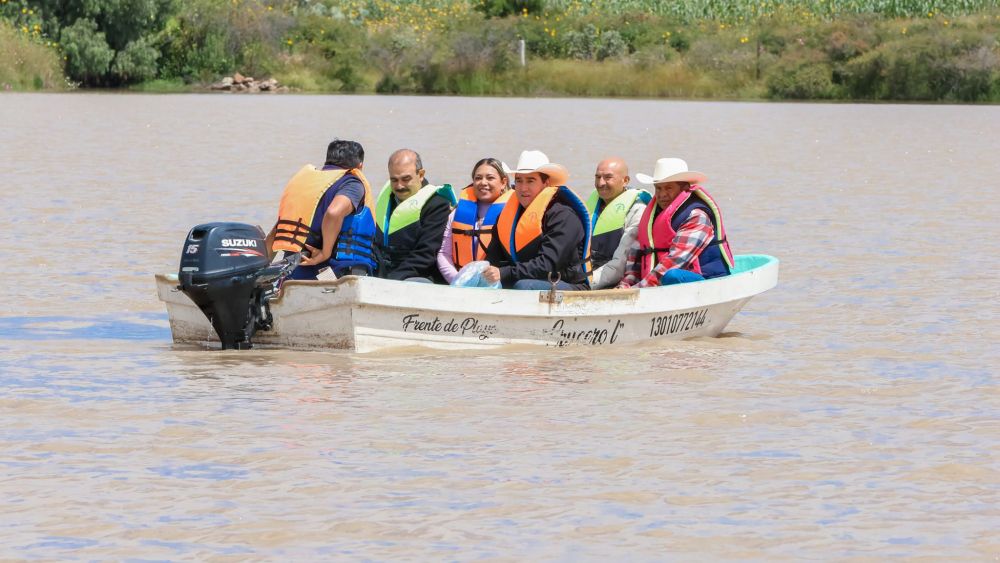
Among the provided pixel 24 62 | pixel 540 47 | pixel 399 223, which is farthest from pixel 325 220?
pixel 540 47

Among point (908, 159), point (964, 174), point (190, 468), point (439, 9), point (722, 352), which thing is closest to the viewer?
point (190, 468)

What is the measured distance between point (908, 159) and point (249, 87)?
33621 millimetres

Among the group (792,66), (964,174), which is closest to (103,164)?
(964,174)

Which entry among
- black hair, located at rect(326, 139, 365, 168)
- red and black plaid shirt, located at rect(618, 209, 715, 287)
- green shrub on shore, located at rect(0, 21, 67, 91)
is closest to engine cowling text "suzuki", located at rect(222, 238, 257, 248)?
black hair, located at rect(326, 139, 365, 168)

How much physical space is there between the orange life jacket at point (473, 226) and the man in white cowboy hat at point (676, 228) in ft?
2.98

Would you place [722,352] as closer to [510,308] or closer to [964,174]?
[510,308]

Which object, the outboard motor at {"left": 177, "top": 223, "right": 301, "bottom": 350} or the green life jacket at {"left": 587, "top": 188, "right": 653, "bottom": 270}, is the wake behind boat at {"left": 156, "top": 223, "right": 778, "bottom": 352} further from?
the green life jacket at {"left": 587, "top": 188, "right": 653, "bottom": 270}

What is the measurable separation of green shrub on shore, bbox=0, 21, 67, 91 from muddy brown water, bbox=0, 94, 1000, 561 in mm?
35596

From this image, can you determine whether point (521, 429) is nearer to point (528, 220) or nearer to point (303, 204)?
point (528, 220)

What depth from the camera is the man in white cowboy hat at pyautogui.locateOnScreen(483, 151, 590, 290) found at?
10.7 metres

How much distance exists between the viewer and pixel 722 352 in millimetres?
11086

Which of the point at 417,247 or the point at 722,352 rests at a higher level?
the point at 417,247

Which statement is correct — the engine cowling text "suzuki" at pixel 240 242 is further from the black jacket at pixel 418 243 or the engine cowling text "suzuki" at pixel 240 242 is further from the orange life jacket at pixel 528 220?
the orange life jacket at pixel 528 220

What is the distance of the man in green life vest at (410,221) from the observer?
10820 mm
